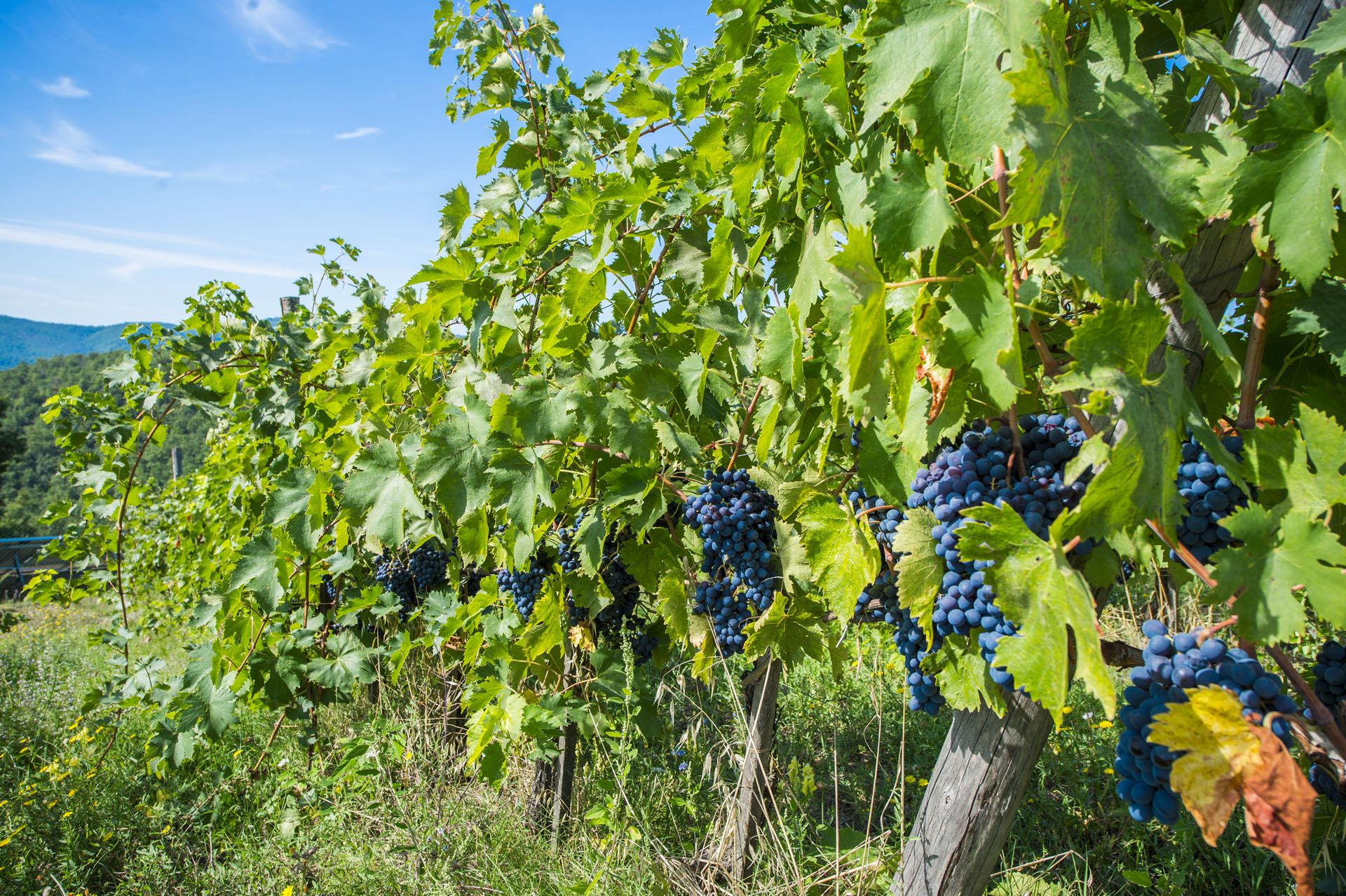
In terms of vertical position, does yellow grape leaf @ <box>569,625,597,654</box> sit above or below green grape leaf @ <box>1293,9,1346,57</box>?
below

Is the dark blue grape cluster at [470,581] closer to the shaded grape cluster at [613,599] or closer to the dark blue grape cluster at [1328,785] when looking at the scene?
the shaded grape cluster at [613,599]

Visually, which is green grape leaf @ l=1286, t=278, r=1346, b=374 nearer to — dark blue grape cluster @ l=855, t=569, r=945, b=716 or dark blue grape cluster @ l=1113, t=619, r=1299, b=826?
dark blue grape cluster @ l=1113, t=619, r=1299, b=826

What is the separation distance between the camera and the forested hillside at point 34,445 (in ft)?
94.6

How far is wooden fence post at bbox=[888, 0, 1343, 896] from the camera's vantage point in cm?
99

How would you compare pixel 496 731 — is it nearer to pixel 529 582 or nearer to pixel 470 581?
pixel 529 582

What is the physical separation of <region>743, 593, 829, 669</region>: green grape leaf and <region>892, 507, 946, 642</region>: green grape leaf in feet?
1.45

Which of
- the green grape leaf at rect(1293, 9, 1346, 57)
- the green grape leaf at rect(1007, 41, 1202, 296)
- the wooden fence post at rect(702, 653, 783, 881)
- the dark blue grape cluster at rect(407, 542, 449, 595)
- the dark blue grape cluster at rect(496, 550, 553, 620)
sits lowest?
the wooden fence post at rect(702, 653, 783, 881)

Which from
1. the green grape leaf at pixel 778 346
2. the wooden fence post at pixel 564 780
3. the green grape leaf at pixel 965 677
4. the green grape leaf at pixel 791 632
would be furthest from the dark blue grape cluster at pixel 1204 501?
the wooden fence post at pixel 564 780

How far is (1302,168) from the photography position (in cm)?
85

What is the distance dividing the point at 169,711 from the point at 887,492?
2.96m

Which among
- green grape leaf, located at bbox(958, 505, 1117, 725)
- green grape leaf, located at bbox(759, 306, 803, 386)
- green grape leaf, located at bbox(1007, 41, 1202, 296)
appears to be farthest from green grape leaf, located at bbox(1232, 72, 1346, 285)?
green grape leaf, located at bbox(759, 306, 803, 386)

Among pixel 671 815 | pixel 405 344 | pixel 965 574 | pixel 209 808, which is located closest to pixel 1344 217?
pixel 965 574

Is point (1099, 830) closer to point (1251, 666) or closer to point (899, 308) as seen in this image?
point (1251, 666)

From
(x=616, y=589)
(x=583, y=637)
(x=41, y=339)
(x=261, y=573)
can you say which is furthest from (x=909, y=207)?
(x=41, y=339)
